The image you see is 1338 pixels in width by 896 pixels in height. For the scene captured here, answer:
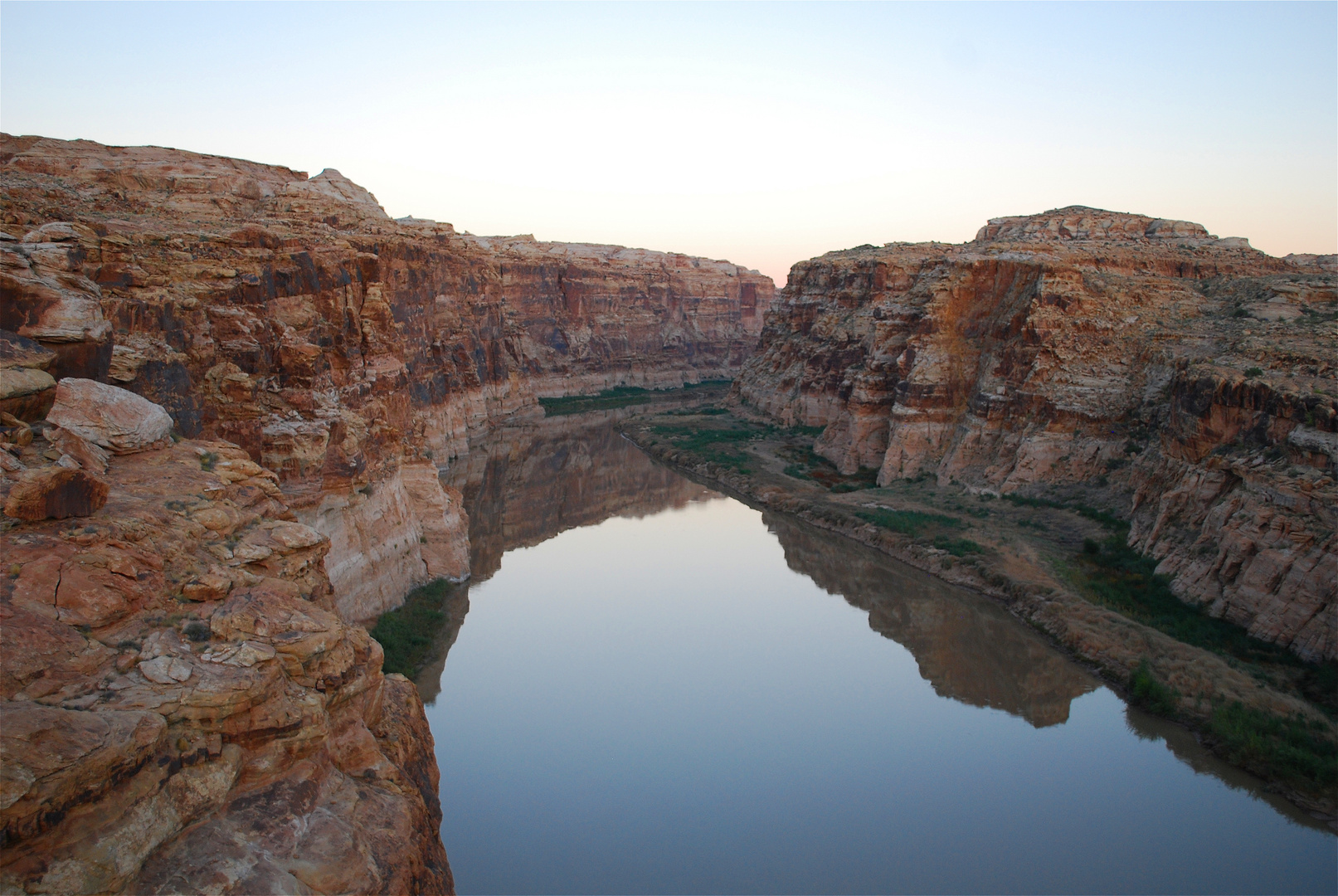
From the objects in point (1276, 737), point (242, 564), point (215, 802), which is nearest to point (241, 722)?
point (215, 802)

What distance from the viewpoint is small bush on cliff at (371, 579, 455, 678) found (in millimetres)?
17656

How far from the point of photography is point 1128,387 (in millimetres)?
29484

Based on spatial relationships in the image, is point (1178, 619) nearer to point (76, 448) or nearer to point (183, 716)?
point (183, 716)

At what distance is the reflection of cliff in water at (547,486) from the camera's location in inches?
1267

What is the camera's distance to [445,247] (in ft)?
160

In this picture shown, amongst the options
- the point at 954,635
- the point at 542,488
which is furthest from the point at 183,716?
the point at 542,488

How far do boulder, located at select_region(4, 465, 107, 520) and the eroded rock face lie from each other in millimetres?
40

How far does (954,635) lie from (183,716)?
18997mm

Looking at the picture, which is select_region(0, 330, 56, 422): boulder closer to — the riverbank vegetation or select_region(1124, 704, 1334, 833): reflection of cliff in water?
select_region(1124, 704, 1334, 833): reflection of cliff in water

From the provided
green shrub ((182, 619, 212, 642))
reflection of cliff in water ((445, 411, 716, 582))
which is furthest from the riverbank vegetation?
green shrub ((182, 619, 212, 642))

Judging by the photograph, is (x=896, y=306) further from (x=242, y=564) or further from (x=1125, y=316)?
(x=242, y=564)

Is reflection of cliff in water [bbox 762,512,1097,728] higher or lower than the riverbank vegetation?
higher

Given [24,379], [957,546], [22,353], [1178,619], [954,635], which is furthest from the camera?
[957,546]

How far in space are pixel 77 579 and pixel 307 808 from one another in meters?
2.66
